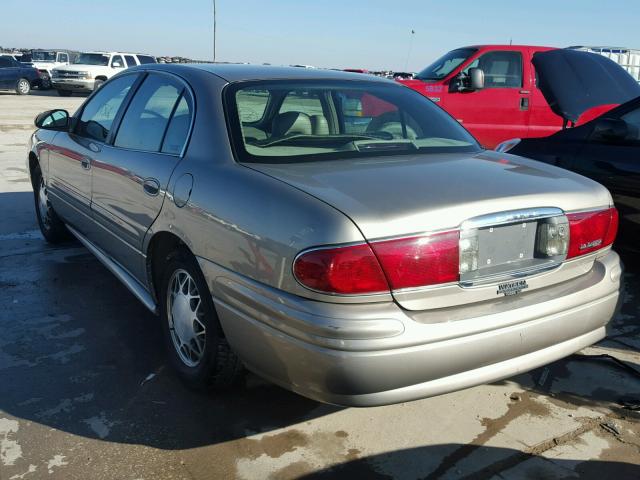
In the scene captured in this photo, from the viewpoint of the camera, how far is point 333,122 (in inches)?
135

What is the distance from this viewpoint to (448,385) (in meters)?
2.30

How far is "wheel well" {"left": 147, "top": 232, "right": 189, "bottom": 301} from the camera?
118 inches

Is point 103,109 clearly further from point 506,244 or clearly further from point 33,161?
point 506,244

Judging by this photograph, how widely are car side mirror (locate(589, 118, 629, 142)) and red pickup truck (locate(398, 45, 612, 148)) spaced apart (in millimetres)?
4025

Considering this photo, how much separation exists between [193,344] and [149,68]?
1.78 metres

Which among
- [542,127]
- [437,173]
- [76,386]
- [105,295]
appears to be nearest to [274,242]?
[437,173]

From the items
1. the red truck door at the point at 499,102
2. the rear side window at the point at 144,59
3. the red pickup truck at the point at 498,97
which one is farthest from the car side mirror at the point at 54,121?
the rear side window at the point at 144,59

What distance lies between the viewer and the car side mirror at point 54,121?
4.48m

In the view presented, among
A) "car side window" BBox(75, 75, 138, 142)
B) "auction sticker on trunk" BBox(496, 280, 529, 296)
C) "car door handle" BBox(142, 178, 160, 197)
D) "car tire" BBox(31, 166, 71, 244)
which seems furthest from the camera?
"car tire" BBox(31, 166, 71, 244)

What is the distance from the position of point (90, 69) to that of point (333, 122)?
78.8 ft

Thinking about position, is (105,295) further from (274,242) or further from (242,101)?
(274,242)

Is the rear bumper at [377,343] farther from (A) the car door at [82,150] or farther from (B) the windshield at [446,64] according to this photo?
(B) the windshield at [446,64]

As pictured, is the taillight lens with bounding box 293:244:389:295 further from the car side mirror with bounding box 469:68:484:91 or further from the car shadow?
the car side mirror with bounding box 469:68:484:91

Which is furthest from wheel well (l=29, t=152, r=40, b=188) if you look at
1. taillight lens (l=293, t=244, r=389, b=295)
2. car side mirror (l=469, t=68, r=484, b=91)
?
car side mirror (l=469, t=68, r=484, b=91)
